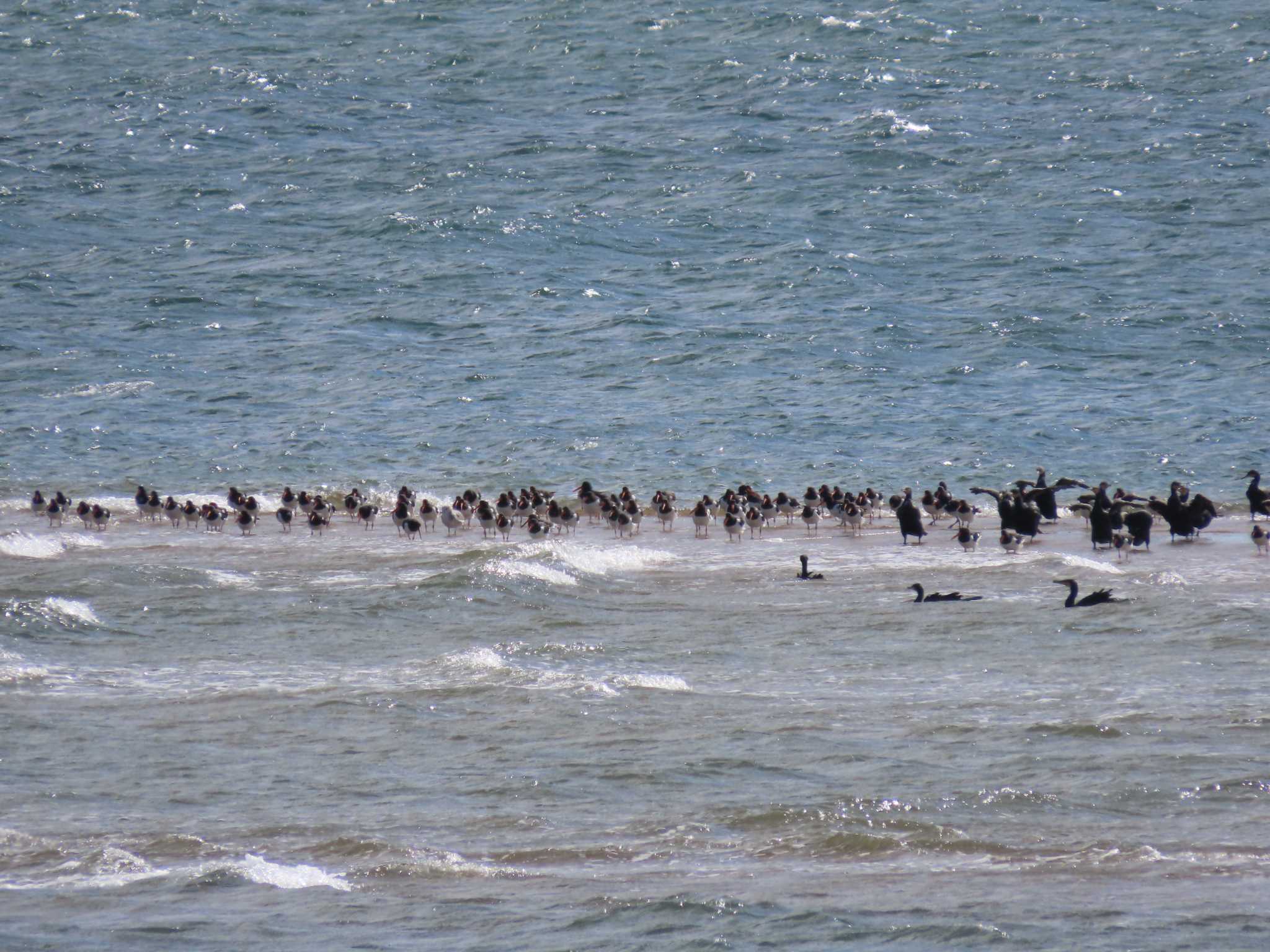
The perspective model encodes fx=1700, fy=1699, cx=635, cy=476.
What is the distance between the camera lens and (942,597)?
23016mm

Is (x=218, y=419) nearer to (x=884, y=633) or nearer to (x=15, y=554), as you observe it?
(x=15, y=554)

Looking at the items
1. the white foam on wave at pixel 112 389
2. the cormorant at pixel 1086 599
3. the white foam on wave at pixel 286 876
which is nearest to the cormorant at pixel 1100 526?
the cormorant at pixel 1086 599

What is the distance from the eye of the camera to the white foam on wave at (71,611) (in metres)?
22.2

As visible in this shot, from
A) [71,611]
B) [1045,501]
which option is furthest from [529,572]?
[1045,501]

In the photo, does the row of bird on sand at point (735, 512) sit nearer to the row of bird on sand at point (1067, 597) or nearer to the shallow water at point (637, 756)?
the shallow water at point (637, 756)

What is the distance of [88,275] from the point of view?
5844 cm

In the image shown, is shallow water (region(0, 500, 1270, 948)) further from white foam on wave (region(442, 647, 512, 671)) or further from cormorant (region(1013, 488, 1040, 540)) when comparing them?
cormorant (region(1013, 488, 1040, 540))

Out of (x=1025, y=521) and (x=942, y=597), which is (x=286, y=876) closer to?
(x=942, y=597)

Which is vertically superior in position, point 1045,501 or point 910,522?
point 1045,501

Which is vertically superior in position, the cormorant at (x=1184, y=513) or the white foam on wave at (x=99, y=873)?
the cormorant at (x=1184, y=513)

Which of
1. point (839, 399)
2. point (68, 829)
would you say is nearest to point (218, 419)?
point (839, 399)

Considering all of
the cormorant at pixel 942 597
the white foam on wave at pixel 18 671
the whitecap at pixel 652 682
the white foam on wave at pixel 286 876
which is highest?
the cormorant at pixel 942 597

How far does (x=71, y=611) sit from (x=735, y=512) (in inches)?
473

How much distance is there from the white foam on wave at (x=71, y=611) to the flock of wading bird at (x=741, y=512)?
8.26 meters
